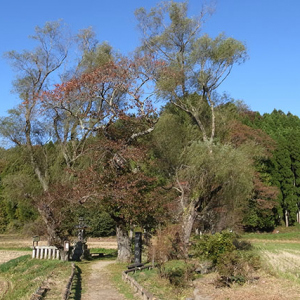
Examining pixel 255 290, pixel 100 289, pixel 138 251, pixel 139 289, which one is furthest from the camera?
pixel 138 251

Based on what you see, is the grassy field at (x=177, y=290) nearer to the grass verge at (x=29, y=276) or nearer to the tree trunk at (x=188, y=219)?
the grass verge at (x=29, y=276)

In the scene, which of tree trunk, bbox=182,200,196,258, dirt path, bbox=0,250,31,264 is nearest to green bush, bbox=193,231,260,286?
tree trunk, bbox=182,200,196,258

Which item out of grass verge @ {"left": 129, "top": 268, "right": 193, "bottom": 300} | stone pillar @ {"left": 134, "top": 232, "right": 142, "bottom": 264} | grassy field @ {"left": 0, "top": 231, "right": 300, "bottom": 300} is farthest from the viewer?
stone pillar @ {"left": 134, "top": 232, "right": 142, "bottom": 264}

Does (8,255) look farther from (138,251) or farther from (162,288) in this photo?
Answer: (162,288)

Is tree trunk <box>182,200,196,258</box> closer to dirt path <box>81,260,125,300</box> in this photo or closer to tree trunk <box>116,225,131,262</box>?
tree trunk <box>116,225,131,262</box>

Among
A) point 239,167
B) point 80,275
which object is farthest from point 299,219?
point 80,275

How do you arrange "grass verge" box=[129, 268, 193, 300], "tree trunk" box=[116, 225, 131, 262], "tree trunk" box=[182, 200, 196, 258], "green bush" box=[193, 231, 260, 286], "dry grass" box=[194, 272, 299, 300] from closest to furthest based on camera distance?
"dry grass" box=[194, 272, 299, 300] → "grass verge" box=[129, 268, 193, 300] → "green bush" box=[193, 231, 260, 286] → "tree trunk" box=[182, 200, 196, 258] → "tree trunk" box=[116, 225, 131, 262]

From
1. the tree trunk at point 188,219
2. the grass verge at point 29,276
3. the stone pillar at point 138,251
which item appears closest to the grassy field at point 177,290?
the grass verge at point 29,276

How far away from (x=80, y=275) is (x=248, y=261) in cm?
604

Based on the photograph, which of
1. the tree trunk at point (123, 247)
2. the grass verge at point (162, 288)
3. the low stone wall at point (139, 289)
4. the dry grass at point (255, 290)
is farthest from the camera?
the tree trunk at point (123, 247)

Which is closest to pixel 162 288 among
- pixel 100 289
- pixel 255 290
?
pixel 100 289

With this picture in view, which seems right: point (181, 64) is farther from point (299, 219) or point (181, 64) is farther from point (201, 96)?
point (299, 219)

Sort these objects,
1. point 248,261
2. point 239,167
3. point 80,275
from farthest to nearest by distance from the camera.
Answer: point 239,167 < point 80,275 < point 248,261

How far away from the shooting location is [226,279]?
9117mm
